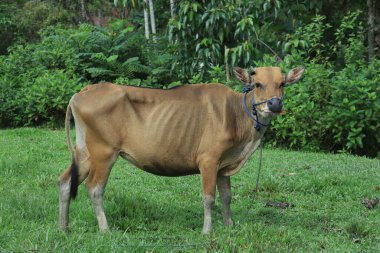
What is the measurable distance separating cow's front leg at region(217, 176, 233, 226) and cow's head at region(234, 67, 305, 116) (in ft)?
2.82

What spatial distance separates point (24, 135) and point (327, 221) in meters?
6.86

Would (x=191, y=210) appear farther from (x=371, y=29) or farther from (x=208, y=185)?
(x=371, y=29)

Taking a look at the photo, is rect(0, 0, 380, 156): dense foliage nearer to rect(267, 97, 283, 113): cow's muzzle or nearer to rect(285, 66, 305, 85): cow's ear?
rect(285, 66, 305, 85): cow's ear

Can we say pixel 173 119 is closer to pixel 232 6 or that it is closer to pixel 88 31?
pixel 232 6

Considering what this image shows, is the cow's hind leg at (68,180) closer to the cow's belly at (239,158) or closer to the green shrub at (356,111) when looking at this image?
the cow's belly at (239,158)

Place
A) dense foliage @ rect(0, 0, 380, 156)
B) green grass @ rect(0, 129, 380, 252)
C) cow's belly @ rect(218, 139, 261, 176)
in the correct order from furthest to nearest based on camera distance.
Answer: dense foliage @ rect(0, 0, 380, 156) < cow's belly @ rect(218, 139, 261, 176) < green grass @ rect(0, 129, 380, 252)

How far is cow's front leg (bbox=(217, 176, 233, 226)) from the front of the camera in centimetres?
540

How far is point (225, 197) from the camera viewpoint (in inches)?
213

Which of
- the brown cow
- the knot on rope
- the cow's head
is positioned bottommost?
the brown cow

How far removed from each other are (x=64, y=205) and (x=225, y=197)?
157cm

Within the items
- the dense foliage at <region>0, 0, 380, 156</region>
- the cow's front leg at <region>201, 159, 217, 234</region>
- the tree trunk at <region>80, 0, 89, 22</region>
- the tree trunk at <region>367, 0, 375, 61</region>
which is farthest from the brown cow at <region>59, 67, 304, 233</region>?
the tree trunk at <region>80, 0, 89, 22</region>

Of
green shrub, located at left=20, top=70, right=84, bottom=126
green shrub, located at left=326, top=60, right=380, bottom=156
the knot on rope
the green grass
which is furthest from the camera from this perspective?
green shrub, located at left=20, top=70, right=84, bottom=126

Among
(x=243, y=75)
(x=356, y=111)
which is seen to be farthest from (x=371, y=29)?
(x=243, y=75)

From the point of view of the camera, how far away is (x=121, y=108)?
5.23 meters
